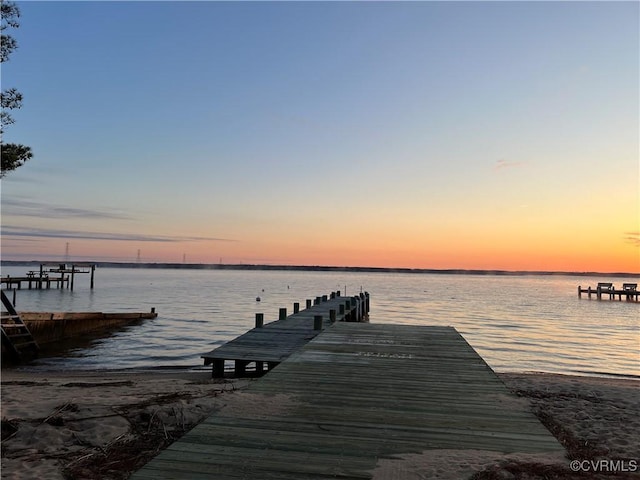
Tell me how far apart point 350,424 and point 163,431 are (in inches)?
137

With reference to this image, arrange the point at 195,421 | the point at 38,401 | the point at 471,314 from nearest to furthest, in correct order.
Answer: the point at 195,421 → the point at 38,401 → the point at 471,314

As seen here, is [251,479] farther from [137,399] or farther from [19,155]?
[19,155]

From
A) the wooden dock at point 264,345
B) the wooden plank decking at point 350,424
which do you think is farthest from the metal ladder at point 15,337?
the wooden plank decking at point 350,424

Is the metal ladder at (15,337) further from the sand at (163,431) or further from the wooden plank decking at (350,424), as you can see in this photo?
the wooden plank decking at (350,424)

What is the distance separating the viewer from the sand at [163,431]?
4797 millimetres

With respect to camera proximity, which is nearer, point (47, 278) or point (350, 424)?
point (350, 424)

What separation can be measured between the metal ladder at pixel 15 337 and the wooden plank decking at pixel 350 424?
1664cm

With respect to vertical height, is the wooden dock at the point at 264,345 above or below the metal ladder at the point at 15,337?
above

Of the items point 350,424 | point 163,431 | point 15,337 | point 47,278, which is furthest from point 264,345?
point 47,278

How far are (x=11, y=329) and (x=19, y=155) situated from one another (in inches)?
536

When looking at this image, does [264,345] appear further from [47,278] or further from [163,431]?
[47,278]

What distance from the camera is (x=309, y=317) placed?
69.9 feet

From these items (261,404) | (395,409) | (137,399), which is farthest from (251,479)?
(137,399)

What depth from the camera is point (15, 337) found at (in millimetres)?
20875
